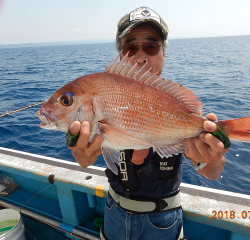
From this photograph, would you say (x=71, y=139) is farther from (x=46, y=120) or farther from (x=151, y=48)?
(x=151, y=48)

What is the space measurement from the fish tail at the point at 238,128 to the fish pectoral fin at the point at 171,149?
0.42 m

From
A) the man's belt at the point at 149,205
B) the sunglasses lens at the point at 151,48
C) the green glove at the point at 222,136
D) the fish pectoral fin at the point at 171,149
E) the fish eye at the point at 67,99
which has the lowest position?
the man's belt at the point at 149,205

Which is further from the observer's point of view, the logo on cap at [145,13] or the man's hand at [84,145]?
the logo on cap at [145,13]

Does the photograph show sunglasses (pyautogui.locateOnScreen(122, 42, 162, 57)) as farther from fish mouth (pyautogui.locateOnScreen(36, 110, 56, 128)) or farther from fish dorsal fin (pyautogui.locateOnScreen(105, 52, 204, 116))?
fish mouth (pyautogui.locateOnScreen(36, 110, 56, 128))

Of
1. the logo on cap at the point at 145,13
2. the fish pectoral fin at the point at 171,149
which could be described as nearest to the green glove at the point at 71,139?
the fish pectoral fin at the point at 171,149

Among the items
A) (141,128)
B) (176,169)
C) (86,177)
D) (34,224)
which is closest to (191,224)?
(176,169)

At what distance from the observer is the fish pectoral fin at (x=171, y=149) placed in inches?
77.9

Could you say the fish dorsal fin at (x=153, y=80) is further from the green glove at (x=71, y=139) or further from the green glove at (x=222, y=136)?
the green glove at (x=71, y=139)

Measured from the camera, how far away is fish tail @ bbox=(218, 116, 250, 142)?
177 cm

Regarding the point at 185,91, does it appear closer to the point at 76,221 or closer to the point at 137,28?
the point at 137,28

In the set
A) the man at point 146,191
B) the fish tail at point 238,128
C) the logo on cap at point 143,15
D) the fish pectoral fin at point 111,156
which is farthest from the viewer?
the logo on cap at point 143,15

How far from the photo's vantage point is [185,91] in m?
2.06

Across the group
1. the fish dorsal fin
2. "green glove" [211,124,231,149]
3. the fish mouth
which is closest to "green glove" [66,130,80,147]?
the fish mouth

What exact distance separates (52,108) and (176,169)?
62.1 inches
